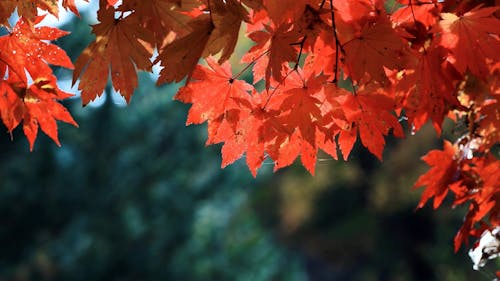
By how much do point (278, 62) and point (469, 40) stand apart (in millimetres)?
394

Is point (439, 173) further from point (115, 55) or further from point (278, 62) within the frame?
point (115, 55)

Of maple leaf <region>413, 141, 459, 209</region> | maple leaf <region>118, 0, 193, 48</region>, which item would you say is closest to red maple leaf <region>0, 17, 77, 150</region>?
maple leaf <region>118, 0, 193, 48</region>

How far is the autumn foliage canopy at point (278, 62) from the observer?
0.88m

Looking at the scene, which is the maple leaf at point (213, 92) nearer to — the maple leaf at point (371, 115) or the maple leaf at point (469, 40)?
the maple leaf at point (371, 115)

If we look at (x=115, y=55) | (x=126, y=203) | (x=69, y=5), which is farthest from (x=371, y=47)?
(x=126, y=203)

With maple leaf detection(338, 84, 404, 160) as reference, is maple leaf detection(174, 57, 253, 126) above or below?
above

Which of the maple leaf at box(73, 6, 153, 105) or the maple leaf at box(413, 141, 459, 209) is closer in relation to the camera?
the maple leaf at box(73, 6, 153, 105)

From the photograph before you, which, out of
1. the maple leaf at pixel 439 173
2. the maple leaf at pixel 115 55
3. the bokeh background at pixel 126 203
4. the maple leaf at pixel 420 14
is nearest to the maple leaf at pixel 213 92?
the maple leaf at pixel 115 55

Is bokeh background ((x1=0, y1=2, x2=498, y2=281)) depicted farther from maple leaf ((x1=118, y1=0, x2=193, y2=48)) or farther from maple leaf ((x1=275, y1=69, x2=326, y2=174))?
maple leaf ((x1=118, y1=0, x2=193, y2=48))

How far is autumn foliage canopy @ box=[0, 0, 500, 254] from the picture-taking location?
88 cm

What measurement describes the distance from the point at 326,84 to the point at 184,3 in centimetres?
32

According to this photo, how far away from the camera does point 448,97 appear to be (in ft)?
3.94

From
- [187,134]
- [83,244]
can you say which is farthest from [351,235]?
[83,244]

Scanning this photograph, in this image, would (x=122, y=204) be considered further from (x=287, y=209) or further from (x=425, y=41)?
(x=287, y=209)
